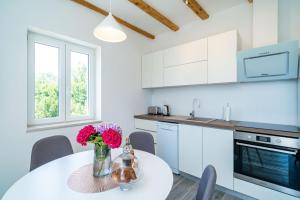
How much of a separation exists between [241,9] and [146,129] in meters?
2.52

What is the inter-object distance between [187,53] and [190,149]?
1.58m

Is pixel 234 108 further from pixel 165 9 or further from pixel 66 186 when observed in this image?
pixel 66 186

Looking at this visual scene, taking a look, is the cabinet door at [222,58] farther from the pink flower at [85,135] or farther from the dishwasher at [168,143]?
the pink flower at [85,135]

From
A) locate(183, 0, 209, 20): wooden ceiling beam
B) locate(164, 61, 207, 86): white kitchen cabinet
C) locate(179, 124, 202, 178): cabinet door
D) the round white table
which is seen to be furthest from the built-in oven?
locate(183, 0, 209, 20): wooden ceiling beam

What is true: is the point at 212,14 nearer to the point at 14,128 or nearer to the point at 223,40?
the point at 223,40

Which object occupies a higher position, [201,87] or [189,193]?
[201,87]

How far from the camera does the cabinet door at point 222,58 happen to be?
2043 millimetres

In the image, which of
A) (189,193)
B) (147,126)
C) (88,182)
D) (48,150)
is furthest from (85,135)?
(147,126)

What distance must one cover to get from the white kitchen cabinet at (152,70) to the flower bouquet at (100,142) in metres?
2.03

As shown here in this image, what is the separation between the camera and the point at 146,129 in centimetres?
287

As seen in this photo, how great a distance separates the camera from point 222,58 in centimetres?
214

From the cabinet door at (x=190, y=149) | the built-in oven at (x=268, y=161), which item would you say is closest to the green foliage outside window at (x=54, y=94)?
the cabinet door at (x=190, y=149)

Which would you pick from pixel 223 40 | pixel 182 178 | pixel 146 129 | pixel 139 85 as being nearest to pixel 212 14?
pixel 223 40

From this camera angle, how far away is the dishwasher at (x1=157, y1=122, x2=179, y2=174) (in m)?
2.42
